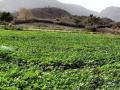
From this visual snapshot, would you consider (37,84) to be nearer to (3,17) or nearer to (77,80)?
(77,80)

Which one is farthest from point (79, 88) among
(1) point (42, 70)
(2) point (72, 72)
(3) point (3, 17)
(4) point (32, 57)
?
(3) point (3, 17)

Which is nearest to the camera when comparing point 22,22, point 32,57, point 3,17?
point 32,57

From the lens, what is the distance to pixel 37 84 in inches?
954

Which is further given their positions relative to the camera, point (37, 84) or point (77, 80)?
→ point (77, 80)

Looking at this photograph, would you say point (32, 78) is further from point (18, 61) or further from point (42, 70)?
point (18, 61)

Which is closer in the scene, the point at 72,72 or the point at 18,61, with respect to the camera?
the point at 72,72

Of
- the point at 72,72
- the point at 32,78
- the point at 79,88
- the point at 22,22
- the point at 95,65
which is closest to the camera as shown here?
the point at 79,88

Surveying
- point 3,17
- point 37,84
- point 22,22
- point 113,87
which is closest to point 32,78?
point 37,84

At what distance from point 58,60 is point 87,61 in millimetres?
2927

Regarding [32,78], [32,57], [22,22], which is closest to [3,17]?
[22,22]

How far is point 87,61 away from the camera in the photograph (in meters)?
35.8

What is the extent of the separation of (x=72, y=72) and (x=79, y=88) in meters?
5.93

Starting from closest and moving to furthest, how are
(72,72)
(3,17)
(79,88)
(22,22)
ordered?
1. (79,88)
2. (72,72)
3. (22,22)
4. (3,17)

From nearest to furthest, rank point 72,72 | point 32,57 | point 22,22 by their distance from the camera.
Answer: point 72,72 < point 32,57 < point 22,22
